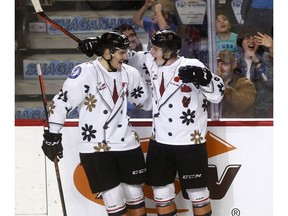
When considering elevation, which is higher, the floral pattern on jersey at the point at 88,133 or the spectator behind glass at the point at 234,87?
the spectator behind glass at the point at 234,87

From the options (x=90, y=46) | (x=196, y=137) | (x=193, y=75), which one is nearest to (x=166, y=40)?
(x=193, y=75)

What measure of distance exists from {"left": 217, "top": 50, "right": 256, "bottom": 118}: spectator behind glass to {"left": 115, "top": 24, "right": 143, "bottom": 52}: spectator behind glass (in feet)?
1.31

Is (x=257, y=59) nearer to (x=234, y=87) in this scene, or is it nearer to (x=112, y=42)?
(x=234, y=87)

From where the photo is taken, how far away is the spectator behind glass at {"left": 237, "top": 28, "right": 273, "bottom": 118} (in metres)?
3.72

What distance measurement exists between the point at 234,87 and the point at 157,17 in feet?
1.69

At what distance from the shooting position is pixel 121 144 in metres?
3.29

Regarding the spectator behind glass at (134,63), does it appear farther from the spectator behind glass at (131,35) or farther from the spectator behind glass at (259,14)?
the spectator behind glass at (259,14)

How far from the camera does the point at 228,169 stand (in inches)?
141

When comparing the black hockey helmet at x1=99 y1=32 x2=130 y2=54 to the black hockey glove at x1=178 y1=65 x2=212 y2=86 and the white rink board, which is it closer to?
the black hockey glove at x1=178 y1=65 x2=212 y2=86

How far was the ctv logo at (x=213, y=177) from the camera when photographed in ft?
11.7

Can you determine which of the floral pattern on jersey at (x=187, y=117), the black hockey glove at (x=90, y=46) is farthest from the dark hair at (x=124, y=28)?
the floral pattern on jersey at (x=187, y=117)

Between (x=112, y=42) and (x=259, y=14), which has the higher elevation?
(x=259, y=14)

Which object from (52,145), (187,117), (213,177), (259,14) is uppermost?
(259,14)

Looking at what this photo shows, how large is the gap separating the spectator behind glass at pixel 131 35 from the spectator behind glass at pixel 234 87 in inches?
15.7
